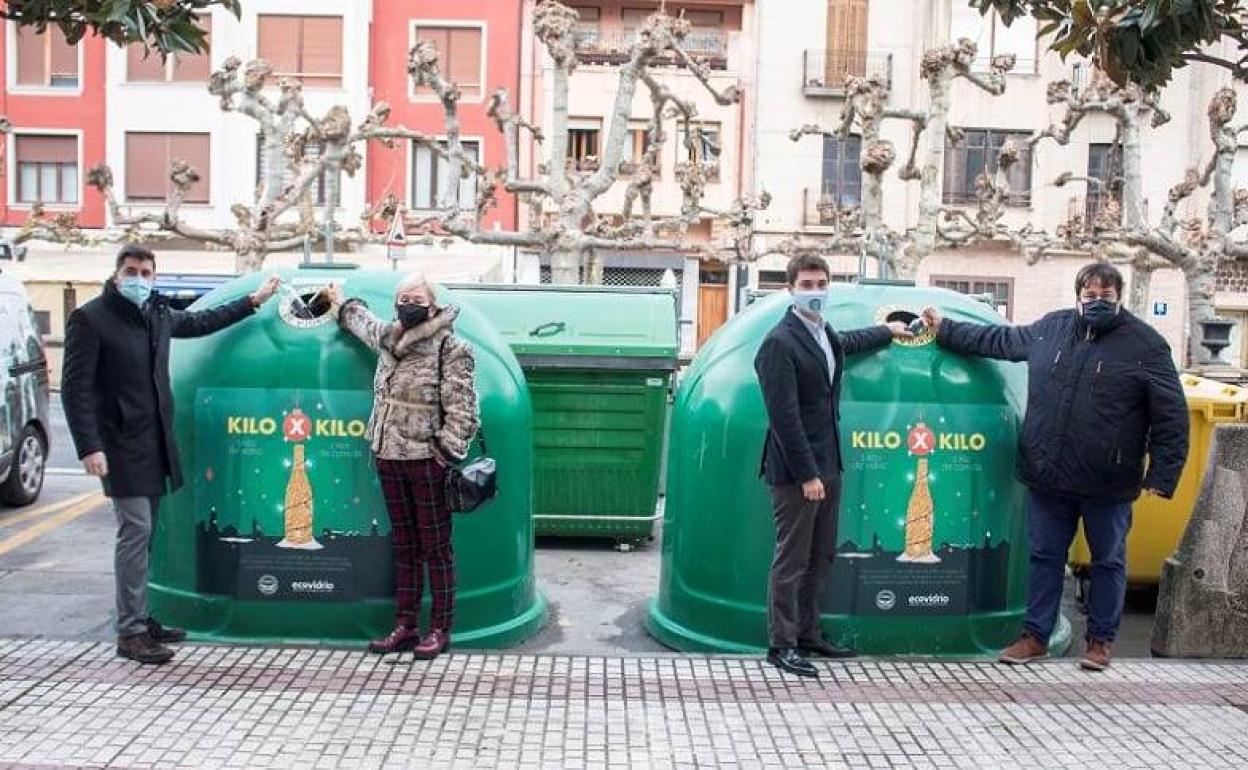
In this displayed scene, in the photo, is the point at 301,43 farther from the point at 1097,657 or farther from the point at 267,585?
the point at 1097,657

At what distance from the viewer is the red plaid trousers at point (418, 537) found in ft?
16.5

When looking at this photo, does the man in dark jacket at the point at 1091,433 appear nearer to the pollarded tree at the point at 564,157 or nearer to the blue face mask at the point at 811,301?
the blue face mask at the point at 811,301

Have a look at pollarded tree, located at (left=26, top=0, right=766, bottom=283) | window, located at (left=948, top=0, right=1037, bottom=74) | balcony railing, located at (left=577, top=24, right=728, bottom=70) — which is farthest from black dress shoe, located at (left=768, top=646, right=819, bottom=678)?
window, located at (left=948, top=0, right=1037, bottom=74)

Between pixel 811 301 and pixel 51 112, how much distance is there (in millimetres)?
27158

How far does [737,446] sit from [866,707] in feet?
4.10

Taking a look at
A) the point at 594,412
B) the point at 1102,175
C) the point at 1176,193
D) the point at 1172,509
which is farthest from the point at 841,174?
the point at 1172,509

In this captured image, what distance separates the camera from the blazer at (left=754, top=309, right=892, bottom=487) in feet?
15.9

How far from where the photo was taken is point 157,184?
2817 centimetres

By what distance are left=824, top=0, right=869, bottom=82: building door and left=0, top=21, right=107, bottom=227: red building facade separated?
16.2m

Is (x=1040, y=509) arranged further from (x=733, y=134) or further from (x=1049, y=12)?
(x=733, y=134)

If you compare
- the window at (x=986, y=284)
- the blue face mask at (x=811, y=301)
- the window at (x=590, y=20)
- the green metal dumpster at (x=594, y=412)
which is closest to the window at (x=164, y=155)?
the window at (x=590, y=20)

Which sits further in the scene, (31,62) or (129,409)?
(31,62)

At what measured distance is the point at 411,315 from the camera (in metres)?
4.99

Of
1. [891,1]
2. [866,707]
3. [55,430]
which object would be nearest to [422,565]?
[866,707]
